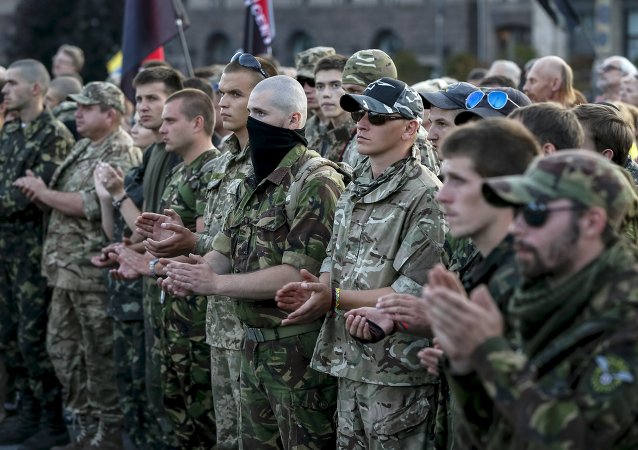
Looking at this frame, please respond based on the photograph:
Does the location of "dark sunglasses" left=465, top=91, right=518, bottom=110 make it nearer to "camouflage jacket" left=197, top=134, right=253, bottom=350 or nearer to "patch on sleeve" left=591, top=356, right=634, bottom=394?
"camouflage jacket" left=197, top=134, right=253, bottom=350

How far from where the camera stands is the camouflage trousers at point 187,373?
7.50 meters

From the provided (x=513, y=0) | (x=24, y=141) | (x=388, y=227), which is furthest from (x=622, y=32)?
(x=388, y=227)

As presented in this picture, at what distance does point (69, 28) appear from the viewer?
46.2 metres

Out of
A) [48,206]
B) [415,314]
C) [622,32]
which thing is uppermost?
[415,314]

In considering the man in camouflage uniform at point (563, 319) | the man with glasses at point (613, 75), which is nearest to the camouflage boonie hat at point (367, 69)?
the man with glasses at point (613, 75)

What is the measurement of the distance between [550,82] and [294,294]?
3870 millimetres

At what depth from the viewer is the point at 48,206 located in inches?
373

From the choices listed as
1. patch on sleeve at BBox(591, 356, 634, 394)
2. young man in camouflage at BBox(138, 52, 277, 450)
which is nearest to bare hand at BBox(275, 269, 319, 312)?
young man in camouflage at BBox(138, 52, 277, 450)

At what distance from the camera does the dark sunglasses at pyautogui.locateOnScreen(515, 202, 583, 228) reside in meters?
3.41

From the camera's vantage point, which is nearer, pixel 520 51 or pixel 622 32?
pixel 520 51

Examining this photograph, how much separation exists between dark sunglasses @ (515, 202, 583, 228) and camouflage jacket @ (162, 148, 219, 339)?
4.22m

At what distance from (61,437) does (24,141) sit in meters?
2.36

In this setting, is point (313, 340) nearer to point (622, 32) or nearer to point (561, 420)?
point (561, 420)

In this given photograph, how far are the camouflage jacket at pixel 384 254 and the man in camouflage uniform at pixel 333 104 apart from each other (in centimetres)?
256
